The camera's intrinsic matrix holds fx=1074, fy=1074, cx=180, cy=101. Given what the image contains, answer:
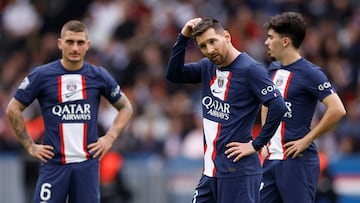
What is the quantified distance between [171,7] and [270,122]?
1183 cm

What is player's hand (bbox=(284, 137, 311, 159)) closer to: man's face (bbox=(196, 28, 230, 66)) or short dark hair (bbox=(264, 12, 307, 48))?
short dark hair (bbox=(264, 12, 307, 48))

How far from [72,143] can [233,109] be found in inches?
77.0

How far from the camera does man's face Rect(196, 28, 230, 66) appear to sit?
32.7ft

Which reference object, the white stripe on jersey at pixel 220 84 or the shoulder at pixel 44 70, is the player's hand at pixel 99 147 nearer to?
the shoulder at pixel 44 70

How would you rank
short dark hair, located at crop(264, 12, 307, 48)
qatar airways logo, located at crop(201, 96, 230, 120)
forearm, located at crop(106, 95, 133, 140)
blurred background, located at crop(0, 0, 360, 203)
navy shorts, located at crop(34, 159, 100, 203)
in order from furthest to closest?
blurred background, located at crop(0, 0, 360, 203)
forearm, located at crop(106, 95, 133, 140)
navy shorts, located at crop(34, 159, 100, 203)
short dark hair, located at crop(264, 12, 307, 48)
qatar airways logo, located at crop(201, 96, 230, 120)

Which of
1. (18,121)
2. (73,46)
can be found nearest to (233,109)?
(73,46)

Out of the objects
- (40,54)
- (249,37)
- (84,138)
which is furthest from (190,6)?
(84,138)

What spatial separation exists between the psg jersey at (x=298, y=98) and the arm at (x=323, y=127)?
0.08 metres

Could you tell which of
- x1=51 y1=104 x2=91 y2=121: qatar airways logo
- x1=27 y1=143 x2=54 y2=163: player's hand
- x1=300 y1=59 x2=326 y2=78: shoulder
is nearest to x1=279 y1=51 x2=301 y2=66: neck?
x1=300 y1=59 x2=326 y2=78: shoulder

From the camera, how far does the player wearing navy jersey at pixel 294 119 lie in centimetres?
1073

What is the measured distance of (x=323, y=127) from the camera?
35.1 feet

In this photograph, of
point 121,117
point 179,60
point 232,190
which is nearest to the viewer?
point 232,190

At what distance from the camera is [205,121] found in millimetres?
10328

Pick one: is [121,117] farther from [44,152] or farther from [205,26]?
[205,26]
